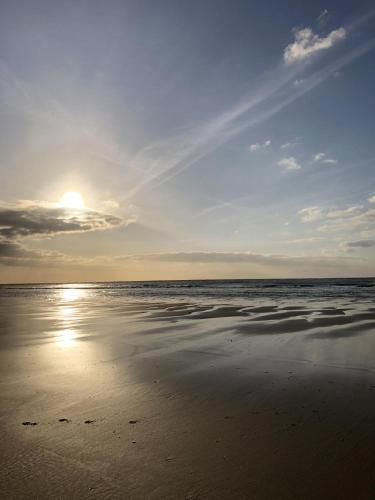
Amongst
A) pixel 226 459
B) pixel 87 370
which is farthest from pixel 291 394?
pixel 87 370

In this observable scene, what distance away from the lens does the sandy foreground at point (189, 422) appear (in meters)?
3.79

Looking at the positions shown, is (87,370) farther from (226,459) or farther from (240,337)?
(240,337)

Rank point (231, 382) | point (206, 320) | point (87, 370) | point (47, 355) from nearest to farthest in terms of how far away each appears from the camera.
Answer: point (231, 382), point (87, 370), point (47, 355), point (206, 320)

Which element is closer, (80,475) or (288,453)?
(80,475)

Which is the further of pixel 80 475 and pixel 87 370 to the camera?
pixel 87 370

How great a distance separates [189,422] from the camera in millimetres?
5398

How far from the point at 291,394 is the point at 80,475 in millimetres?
4166

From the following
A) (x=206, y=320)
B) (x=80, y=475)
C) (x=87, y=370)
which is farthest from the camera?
(x=206, y=320)

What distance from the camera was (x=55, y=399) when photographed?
6.42 meters

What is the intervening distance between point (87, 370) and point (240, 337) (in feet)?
20.3

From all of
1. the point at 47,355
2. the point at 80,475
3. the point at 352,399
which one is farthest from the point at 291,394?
the point at 47,355

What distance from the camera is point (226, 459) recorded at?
14.0 feet

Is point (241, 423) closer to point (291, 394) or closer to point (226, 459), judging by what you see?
point (226, 459)

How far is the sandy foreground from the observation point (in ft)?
12.4
